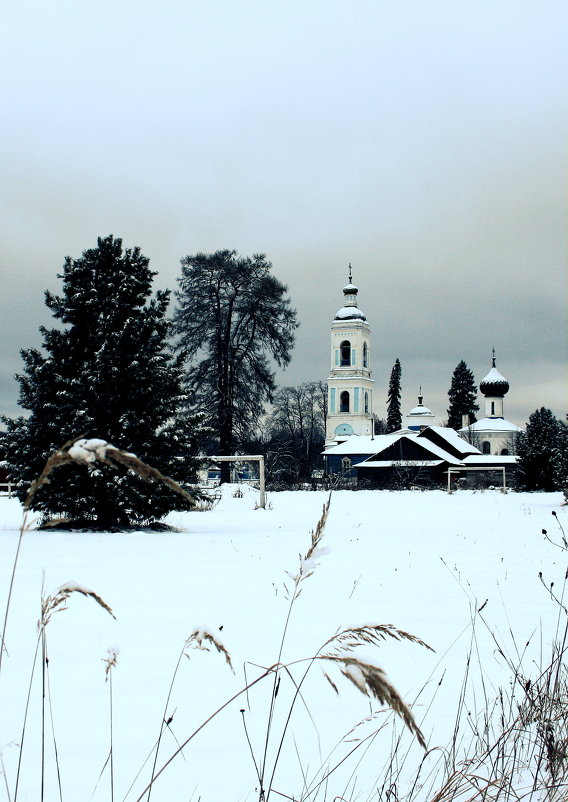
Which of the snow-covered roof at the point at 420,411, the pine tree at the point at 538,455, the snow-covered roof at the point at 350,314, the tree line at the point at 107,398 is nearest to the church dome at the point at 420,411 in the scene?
the snow-covered roof at the point at 420,411

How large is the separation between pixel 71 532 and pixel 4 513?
9034 mm

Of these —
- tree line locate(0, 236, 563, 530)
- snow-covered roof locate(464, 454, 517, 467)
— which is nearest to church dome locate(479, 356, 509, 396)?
snow-covered roof locate(464, 454, 517, 467)

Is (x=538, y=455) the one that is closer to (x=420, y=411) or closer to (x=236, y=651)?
(x=236, y=651)

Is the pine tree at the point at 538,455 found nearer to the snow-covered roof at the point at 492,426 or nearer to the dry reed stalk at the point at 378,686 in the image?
the dry reed stalk at the point at 378,686

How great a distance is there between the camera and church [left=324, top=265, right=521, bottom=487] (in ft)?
176

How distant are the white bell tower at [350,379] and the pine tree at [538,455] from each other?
42.4 meters

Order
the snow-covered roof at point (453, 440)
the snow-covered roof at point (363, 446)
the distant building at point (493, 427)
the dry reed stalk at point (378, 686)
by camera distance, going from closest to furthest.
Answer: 1. the dry reed stalk at point (378, 686)
2. the snow-covered roof at point (363, 446)
3. the snow-covered roof at point (453, 440)
4. the distant building at point (493, 427)

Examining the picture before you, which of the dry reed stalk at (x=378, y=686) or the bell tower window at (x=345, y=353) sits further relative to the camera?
the bell tower window at (x=345, y=353)

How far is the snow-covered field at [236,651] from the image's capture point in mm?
2852

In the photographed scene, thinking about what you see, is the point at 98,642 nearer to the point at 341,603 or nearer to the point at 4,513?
the point at 341,603

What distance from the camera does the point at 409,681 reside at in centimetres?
401

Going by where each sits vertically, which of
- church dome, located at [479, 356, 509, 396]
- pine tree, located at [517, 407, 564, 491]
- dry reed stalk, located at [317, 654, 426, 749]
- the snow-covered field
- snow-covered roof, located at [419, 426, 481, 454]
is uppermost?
church dome, located at [479, 356, 509, 396]

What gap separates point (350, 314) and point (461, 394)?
2005 centimetres

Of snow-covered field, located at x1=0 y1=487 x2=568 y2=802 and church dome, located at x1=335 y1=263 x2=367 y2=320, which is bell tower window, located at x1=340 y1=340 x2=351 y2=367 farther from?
snow-covered field, located at x1=0 y1=487 x2=568 y2=802
